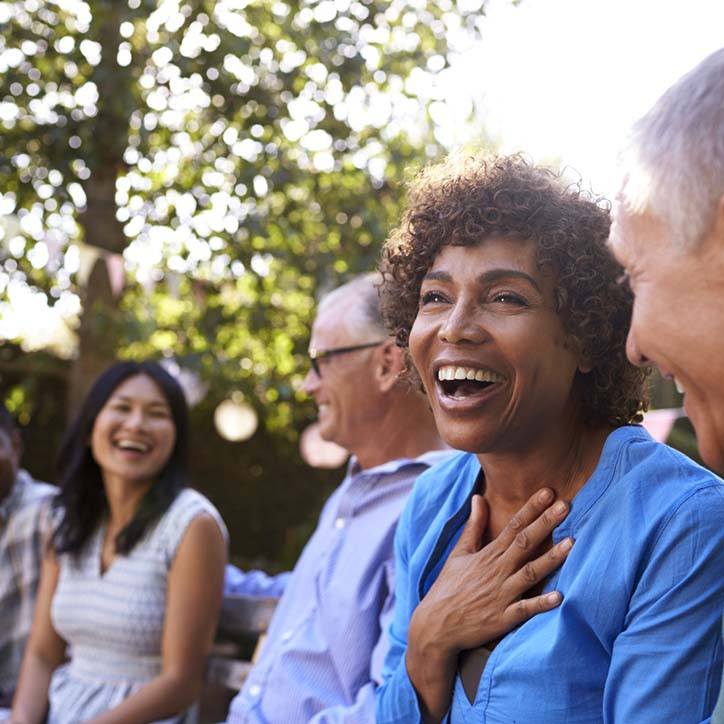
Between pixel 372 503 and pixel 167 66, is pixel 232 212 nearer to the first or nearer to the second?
pixel 167 66

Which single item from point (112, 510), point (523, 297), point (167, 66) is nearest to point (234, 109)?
point (167, 66)

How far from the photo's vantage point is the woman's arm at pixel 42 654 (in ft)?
12.2

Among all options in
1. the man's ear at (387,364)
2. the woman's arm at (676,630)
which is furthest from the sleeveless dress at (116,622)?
the woman's arm at (676,630)

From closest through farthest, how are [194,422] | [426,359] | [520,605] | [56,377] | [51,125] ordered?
[520,605], [426,359], [51,125], [56,377], [194,422]

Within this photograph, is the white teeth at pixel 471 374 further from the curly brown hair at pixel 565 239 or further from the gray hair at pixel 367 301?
the gray hair at pixel 367 301

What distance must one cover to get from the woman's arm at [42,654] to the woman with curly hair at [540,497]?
2.01m

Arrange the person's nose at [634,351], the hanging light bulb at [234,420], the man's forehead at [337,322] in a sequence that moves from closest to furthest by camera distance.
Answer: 1. the person's nose at [634,351]
2. the man's forehead at [337,322]
3. the hanging light bulb at [234,420]

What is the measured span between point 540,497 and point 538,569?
147 millimetres

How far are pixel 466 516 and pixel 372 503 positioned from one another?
2.84 ft

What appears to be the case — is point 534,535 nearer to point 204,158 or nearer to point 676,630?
point 676,630

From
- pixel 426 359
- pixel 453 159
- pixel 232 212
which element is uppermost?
pixel 232 212

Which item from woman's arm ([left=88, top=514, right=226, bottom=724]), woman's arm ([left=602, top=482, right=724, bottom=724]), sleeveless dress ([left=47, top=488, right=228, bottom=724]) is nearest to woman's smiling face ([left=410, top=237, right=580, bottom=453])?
woman's arm ([left=602, top=482, right=724, bottom=724])

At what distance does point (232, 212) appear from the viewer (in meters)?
6.14

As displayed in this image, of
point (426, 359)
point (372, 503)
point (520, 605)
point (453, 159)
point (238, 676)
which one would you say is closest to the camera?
point (520, 605)
